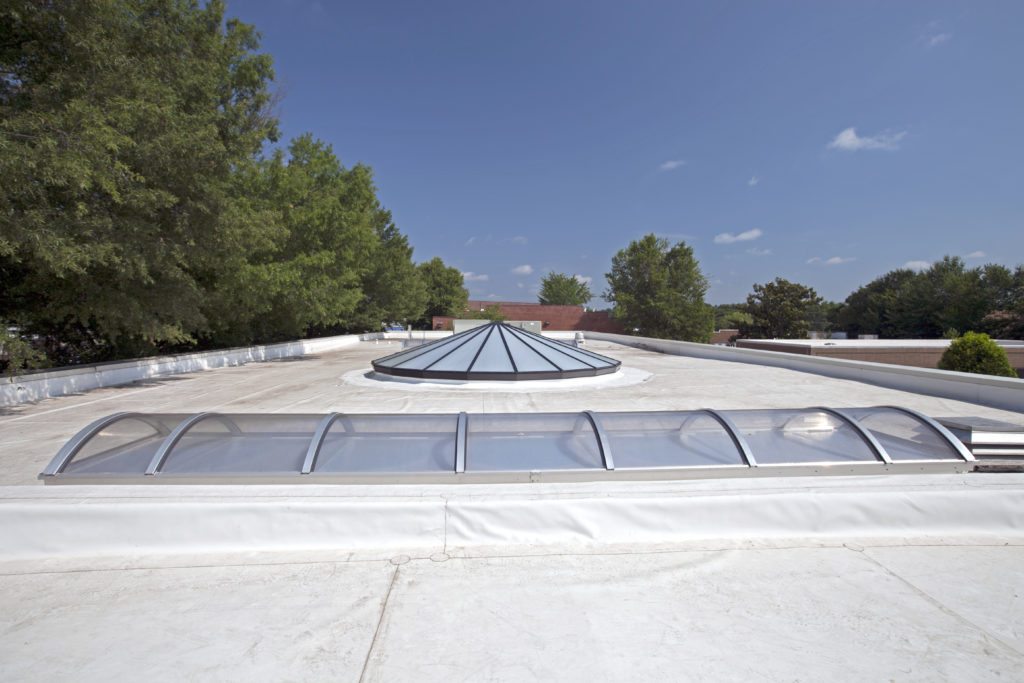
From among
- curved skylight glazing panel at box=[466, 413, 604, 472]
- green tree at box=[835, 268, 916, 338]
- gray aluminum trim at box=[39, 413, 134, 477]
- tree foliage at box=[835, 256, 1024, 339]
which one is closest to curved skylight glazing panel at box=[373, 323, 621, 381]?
curved skylight glazing panel at box=[466, 413, 604, 472]

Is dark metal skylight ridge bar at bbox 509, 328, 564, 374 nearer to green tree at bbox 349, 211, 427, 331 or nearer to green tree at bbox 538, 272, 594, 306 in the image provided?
green tree at bbox 349, 211, 427, 331

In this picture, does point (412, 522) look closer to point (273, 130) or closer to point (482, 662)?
point (482, 662)

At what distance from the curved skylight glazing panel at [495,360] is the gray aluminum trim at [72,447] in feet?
26.3

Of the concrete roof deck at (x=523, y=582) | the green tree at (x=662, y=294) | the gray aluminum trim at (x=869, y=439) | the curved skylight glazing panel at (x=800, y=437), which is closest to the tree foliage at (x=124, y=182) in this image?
the concrete roof deck at (x=523, y=582)

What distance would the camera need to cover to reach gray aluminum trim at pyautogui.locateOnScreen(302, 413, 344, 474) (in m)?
4.20

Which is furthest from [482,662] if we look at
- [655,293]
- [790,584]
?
[655,293]

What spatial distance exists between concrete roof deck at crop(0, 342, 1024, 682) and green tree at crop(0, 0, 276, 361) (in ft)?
19.8

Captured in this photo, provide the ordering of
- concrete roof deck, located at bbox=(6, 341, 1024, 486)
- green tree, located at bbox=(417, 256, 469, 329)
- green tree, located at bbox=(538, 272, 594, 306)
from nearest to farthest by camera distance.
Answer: concrete roof deck, located at bbox=(6, 341, 1024, 486), green tree, located at bbox=(417, 256, 469, 329), green tree, located at bbox=(538, 272, 594, 306)

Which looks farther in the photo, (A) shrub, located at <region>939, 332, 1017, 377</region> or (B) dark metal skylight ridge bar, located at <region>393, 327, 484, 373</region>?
(B) dark metal skylight ridge bar, located at <region>393, 327, 484, 373</region>

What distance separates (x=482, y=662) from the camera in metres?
2.56

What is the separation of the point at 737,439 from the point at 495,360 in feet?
28.4

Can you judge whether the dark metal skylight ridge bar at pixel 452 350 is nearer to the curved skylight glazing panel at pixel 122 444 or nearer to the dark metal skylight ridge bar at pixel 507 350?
the dark metal skylight ridge bar at pixel 507 350

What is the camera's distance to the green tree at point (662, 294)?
44.3 m

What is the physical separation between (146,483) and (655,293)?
45895 mm
